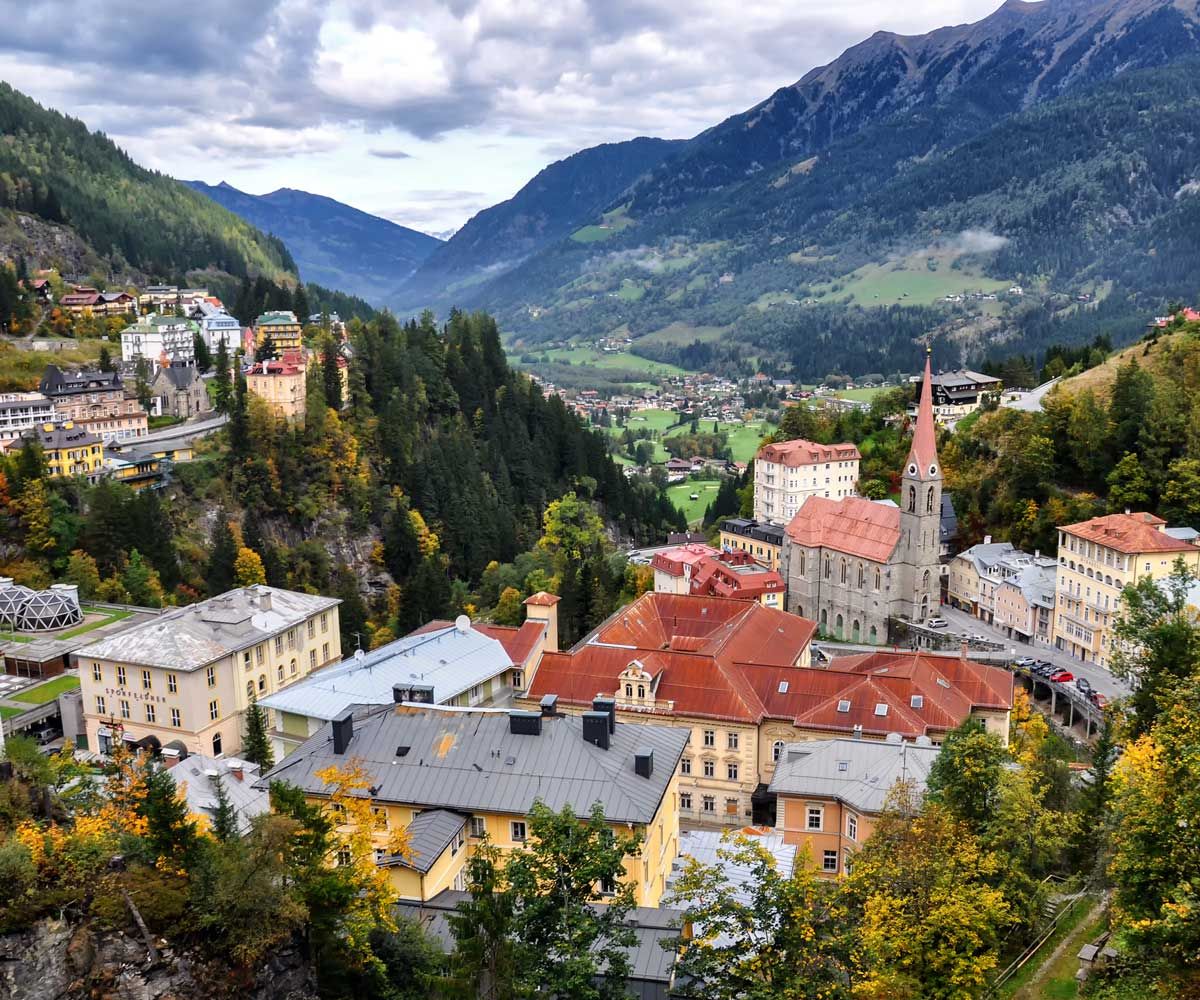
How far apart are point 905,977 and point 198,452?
93.7 m

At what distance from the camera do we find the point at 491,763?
38188 mm

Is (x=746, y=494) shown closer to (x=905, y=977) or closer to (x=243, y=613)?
(x=243, y=613)

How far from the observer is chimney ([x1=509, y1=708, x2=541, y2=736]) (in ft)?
128

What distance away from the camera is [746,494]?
12094 cm

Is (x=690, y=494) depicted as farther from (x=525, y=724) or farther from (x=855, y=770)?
(x=525, y=724)

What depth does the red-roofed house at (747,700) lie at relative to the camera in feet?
172

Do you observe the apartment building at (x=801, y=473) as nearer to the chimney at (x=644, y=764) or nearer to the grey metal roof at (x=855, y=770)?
the grey metal roof at (x=855, y=770)

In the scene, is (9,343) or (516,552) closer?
(516,552)

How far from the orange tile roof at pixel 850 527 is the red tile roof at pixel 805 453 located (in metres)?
13.3

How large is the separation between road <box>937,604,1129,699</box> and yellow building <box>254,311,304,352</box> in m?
82.6

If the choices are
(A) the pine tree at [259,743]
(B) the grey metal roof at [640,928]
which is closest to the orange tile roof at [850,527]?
(A) the pine tree at [259,743]

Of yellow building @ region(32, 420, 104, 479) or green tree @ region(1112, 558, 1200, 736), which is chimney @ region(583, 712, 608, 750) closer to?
green tree @ region(1112, 558, 1200, 736)

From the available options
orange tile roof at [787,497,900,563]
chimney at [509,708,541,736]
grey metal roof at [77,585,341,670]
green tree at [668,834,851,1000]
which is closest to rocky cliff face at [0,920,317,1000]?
green tree at [668,834,851,1000]

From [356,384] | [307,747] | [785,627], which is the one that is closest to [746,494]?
[356,384]
